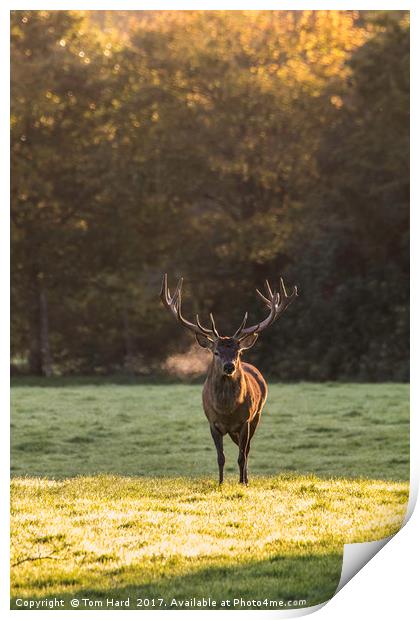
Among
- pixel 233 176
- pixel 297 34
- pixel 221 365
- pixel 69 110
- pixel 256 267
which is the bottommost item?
pixel 221 365

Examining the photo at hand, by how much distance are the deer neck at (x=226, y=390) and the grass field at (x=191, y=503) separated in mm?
729

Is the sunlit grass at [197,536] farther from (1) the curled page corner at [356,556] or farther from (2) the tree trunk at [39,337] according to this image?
(2) the tree trunk at [39,337]

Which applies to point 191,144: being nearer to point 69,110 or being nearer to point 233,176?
point 233,176

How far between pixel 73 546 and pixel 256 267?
66.3ft

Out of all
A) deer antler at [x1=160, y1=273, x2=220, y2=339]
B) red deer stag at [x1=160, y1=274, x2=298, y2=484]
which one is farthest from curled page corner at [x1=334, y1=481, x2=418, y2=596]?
deer antler at [x1=160, y1=273, x2=220, y2=339]

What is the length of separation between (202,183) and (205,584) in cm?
2155

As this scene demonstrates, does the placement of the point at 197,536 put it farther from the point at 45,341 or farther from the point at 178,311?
the point at 45,341

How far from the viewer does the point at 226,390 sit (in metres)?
9.23

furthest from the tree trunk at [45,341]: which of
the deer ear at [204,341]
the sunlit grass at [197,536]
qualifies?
the deer ear at [204,341]

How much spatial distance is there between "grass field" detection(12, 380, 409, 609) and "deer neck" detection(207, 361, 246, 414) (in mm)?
729

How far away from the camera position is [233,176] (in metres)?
27.7

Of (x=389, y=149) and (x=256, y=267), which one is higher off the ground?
(x=389, y=149)
